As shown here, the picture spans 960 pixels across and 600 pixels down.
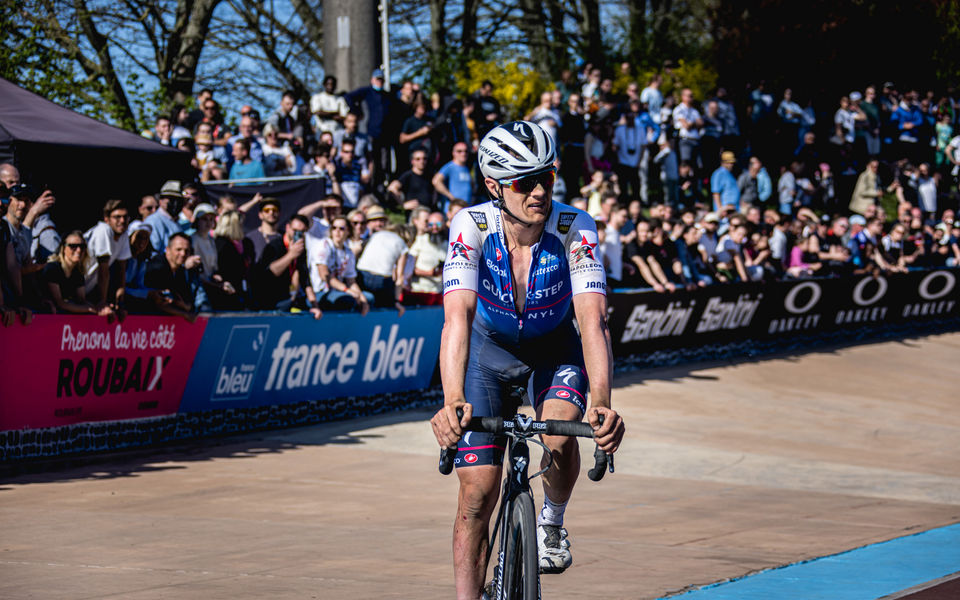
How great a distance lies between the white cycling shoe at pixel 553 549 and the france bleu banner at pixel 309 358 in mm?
6918

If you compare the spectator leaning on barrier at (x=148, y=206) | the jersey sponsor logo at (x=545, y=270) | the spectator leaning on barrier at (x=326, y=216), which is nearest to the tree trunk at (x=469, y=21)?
the spectator leaning on barrier at (x=326, y=216)

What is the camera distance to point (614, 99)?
71.6 feet

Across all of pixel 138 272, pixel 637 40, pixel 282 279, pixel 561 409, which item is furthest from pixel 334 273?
pixel 637 40

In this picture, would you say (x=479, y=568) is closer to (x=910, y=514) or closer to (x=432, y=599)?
(x=432, y=599)

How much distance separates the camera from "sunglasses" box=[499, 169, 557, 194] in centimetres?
483

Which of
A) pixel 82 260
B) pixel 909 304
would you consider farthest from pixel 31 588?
pixel 909 304

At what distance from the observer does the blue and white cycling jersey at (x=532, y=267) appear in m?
4.91

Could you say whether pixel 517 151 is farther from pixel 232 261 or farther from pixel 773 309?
pixel 773 309

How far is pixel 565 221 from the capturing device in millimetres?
5066

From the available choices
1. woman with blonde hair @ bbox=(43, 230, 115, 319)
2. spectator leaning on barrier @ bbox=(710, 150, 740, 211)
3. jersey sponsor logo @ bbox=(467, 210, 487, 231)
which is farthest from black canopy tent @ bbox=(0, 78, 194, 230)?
spectator leaning on barrier @ bbox=(710, 150, 740, 211)

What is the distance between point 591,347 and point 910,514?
5.63 metres

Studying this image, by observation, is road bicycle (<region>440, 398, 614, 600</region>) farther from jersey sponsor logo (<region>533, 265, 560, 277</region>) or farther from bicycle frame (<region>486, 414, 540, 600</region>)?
jersey sponsor logo (<region>533, 265, 560, 277</region>)

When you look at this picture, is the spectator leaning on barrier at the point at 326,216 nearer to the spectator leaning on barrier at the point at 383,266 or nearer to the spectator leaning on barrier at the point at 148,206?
the spectator leaning on barrier at the point at 383,266

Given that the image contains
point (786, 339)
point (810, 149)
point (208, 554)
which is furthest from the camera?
point (810, 149)
